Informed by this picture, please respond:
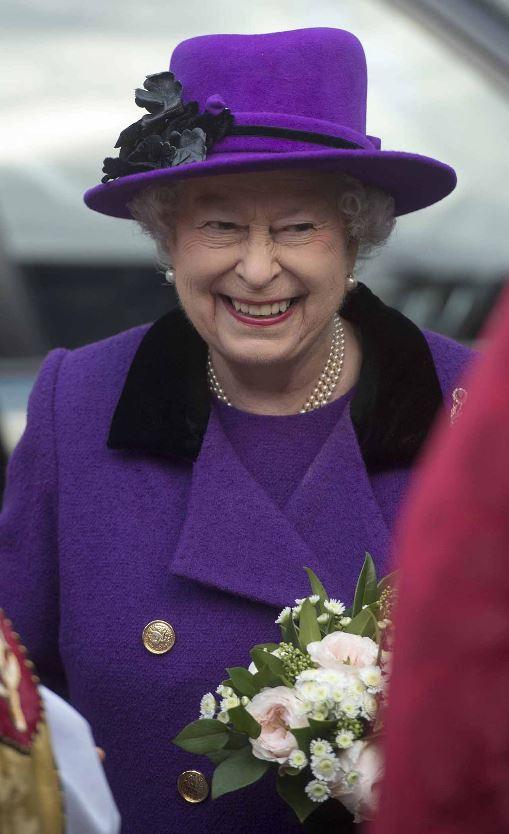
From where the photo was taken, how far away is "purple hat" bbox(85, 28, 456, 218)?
2547 mm

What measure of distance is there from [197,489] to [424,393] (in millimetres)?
556

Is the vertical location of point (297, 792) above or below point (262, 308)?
below

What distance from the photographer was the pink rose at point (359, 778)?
1.91m

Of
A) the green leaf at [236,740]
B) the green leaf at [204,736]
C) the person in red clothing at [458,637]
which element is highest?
the person in red clothing at [458,637]

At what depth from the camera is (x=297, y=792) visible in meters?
2.00

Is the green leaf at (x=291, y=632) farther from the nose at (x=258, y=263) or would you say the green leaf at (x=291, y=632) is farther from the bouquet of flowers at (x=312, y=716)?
the nose at (x=258, y=263)

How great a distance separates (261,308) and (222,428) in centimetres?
33

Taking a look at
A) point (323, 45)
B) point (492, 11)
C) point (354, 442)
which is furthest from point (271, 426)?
point (492, 11)

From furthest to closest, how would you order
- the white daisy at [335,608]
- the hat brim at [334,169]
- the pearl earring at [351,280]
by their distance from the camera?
1. the pearl earring at [351,280]
2. the hat brim at [334,169]
3. the white daisy at [335,608]

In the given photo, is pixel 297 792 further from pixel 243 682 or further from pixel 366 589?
pixel 366 589

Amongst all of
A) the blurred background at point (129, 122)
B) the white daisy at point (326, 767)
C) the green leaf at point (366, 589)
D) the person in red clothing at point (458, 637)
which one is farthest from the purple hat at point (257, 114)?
the blurred background at point (129, 122)

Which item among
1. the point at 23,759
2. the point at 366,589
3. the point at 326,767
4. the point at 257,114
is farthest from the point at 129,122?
the point at 23,759

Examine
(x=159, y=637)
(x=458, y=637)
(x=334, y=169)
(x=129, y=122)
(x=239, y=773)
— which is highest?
(x=458, y=637)

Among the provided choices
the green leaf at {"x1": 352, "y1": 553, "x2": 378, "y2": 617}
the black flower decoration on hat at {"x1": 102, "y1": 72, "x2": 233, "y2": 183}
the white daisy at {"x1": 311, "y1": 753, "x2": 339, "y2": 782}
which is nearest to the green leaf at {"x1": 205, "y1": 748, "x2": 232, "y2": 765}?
the white daisy at {"x1": 311, "y1": 753, "x2": 339, "y2": 782}
